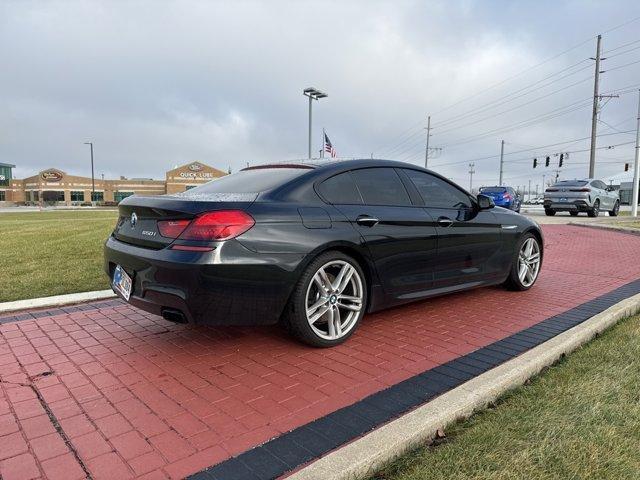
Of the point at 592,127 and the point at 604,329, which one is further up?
the point at 592,127

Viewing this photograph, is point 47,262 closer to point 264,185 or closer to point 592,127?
point 264,185

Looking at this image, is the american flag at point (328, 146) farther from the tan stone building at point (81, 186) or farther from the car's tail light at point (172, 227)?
the tan stone building at point (81, 186)

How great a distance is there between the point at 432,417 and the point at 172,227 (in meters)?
2.04

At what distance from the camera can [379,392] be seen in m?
2.89

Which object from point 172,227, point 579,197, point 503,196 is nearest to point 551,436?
point 172,227

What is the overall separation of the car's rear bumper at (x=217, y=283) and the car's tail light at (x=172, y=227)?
0.12 m

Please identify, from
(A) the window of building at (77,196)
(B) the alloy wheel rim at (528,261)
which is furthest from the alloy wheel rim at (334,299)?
(A) the window of building at (77,196)

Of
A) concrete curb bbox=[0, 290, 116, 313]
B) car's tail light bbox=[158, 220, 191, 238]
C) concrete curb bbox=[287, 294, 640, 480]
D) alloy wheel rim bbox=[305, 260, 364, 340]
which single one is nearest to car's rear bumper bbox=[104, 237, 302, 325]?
car's tail light bbox=[158, 220, 191, 238]

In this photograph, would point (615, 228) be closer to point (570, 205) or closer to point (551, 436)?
point (570, 205)

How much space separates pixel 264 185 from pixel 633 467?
2.80m

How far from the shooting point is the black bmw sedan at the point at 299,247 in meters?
3.10

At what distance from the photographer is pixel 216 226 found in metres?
3.10

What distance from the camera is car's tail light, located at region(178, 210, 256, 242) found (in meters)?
3.09

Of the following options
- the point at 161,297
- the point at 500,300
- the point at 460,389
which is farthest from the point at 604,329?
the point at 161,297
